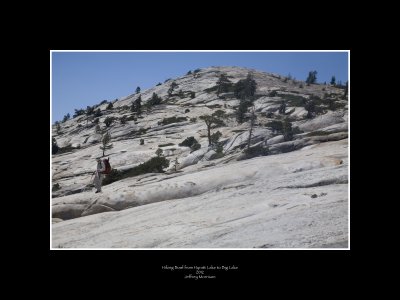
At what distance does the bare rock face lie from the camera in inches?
670

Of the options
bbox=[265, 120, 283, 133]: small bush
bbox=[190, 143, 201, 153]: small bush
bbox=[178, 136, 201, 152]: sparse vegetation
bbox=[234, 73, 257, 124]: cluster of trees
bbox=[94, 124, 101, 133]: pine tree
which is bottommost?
bbox=[190, 143, 201, 153]: small bush

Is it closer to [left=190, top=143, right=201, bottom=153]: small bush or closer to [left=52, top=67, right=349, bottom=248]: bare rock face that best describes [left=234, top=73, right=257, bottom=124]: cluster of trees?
[left=190, top=143, right=201, bottom=153]: small bush

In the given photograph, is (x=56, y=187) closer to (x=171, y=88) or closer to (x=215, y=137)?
(x=215, y=137)

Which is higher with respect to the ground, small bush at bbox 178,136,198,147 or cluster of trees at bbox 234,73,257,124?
cluster of trees at bbox 234,73,257,124

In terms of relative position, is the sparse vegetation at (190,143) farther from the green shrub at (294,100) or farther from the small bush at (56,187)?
the green shrub at (294,100)

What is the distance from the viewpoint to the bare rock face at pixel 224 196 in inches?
670

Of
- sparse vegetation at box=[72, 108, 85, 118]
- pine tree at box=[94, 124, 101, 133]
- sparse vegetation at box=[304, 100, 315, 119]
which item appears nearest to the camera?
sparse vegetation at box=[304, 100, 315, 119]

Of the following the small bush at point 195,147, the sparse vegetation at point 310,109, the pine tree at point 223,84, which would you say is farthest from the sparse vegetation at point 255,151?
the pine tree at point 223,84

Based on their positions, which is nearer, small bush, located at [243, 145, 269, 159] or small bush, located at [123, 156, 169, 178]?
small bush, located at [123, 156, 169, 178]

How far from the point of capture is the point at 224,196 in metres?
19.4

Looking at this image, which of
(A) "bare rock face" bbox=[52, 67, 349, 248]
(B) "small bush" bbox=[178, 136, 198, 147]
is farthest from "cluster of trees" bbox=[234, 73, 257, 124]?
(A) "bare rock face" bbox=[52, 67, 349, 248]
